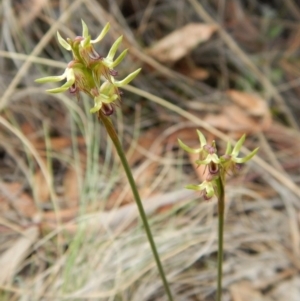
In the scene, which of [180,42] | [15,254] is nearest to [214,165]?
[15,254]

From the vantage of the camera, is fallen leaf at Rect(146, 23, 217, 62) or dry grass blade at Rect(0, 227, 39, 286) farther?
fallen leaf at Rect(146, 23, 217, 62)

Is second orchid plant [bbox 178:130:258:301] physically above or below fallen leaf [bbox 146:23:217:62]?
below

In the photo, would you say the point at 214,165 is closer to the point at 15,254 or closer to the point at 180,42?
the point at 15,254

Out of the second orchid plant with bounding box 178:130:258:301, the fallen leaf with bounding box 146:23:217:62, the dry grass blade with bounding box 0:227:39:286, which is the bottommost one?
the second orchid plant with bounding box 178:130:258:301

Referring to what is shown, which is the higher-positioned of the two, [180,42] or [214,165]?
[180,42]

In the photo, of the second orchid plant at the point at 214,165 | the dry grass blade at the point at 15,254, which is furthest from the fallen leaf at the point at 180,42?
the second orchid plant at the point at 214,165

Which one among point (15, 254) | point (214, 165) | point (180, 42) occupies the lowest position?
point (214, 165)

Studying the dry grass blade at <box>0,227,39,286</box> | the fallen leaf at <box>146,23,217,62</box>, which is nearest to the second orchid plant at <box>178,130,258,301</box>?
the dry grass blade at <box>0,227,39,286</box>

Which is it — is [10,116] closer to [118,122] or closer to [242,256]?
[118,122]

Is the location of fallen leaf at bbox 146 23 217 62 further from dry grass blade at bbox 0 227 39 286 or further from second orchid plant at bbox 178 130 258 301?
second orchid plant at bbox 178 130 258 301
